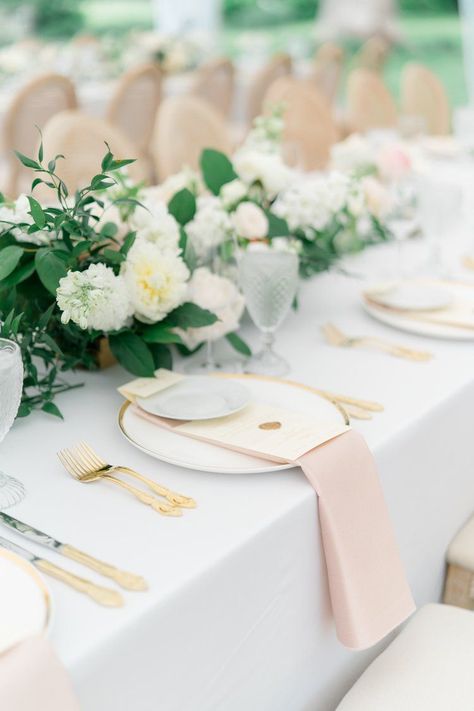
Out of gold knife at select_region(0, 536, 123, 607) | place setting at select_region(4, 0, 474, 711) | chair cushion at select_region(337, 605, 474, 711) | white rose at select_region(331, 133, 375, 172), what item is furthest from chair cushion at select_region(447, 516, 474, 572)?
white rose at select_region(331, 133, 375, 172)

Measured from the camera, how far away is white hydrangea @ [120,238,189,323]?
115 centimetres

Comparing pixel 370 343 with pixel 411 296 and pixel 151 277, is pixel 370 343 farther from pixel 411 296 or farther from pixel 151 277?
pixel 151 277

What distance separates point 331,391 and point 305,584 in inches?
14.2

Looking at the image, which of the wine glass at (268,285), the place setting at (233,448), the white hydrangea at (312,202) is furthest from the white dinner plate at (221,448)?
the white hydrangea at (312,202)

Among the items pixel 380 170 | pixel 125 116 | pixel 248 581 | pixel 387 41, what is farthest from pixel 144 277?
pixel 387 41

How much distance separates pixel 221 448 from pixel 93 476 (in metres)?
0.16

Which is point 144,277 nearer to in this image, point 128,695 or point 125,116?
point 128,695

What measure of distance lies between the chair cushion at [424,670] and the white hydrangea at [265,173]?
32.1 inches

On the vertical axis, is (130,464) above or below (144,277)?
below

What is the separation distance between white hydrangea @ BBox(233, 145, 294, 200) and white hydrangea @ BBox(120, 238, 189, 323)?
1.58ft

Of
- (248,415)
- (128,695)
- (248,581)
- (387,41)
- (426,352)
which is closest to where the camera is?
(128,695)

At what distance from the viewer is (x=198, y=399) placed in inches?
45.6

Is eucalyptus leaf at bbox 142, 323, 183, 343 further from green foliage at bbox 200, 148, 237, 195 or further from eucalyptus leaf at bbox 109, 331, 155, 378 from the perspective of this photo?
green foliage at bbox 200, 148, 237, 195

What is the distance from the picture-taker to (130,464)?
104 centimetres
